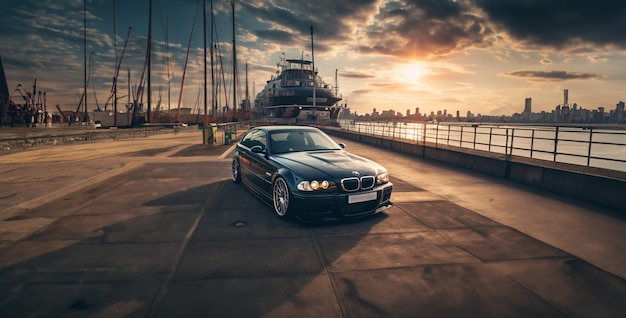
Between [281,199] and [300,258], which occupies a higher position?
[281,199]

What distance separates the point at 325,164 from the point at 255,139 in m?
2.40

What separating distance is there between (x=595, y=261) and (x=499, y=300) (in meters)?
1.79

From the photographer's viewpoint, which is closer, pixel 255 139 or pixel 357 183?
pixel 357 183

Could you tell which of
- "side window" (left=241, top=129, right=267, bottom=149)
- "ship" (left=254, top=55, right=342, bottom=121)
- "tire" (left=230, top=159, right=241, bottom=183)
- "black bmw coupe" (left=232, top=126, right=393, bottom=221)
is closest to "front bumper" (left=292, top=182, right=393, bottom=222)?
"black bmw coupe" (left=232, top=126, right=393, bottom=221)

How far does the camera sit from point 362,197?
15.7ft

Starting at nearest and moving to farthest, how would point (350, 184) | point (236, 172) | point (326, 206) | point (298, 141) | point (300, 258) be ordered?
point (300, 258), point (326, 206), point (350, 184), point (298, 141), point (236, 172)

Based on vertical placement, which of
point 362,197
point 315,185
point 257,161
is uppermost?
point 257,161

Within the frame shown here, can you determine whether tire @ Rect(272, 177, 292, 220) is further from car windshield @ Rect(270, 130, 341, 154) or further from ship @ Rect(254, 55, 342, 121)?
ship @ Rect(254, 55, 342, 121)

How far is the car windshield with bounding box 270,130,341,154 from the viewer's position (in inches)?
240

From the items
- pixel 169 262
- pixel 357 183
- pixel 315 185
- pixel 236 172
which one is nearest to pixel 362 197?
pixel 357 183

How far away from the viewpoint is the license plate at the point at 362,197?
4695 mm

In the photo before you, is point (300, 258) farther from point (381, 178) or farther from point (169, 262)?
point (381, 178)

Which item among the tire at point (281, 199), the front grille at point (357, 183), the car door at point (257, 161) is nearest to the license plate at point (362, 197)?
the front grille at point (357, 183)

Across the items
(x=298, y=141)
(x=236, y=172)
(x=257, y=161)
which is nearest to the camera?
A: (x=257, y=161)
